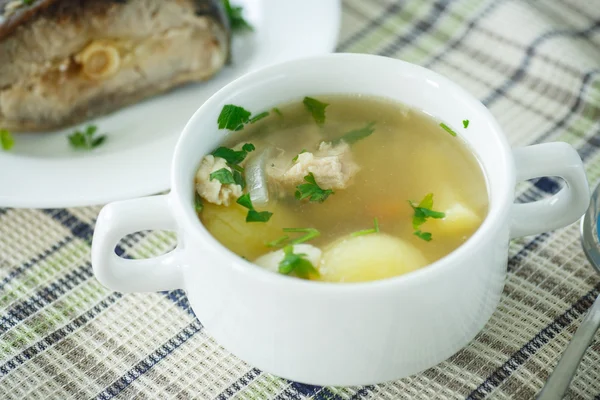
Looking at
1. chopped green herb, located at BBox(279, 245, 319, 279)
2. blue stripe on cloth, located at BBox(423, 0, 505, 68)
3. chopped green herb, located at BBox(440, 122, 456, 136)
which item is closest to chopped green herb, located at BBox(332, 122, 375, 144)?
chopped green herb, located at BBox(440, 122, 456, 136)

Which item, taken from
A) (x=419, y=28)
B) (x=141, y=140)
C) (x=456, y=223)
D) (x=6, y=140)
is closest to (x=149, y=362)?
(x=456, y=223)

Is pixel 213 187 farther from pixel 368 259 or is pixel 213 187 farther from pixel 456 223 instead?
pixel 456 223

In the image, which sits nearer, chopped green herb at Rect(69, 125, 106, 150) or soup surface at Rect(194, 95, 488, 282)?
soup surface at Rect(194, 95, 488, 282)

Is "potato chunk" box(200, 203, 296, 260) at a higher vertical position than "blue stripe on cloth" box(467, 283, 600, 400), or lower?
higher

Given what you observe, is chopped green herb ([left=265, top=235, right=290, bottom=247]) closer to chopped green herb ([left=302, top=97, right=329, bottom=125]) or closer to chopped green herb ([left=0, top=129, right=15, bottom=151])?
chopped green herb ([left=302, top=97, right=329, bottom=125])

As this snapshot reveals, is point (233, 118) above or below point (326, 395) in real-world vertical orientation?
above

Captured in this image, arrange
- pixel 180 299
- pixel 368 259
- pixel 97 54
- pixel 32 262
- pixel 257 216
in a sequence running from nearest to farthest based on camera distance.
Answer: pixel 368 259, pixel 257 216, pixel 180 299, pixel 32 262, pixel 97 54
